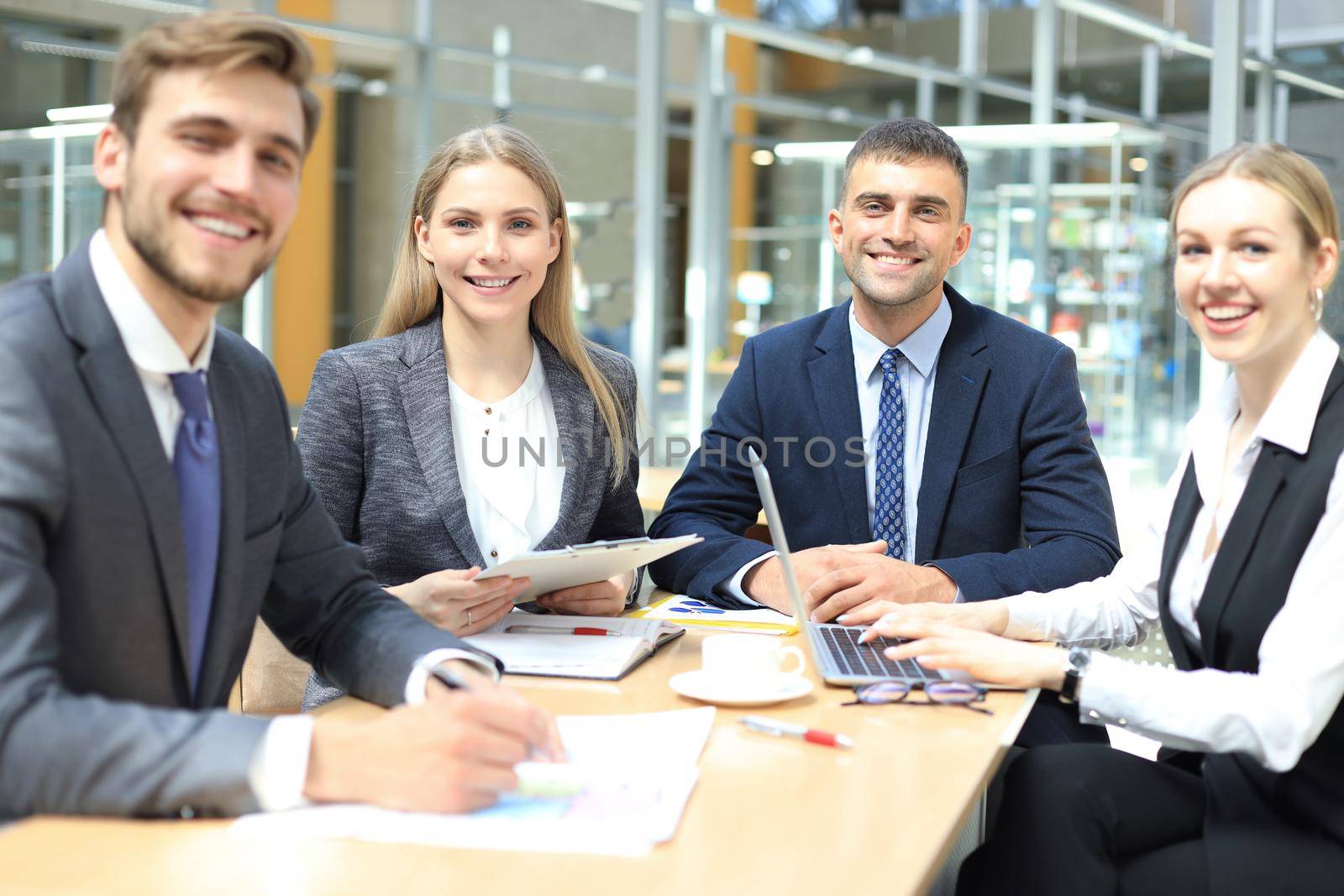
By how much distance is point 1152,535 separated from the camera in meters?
2.02

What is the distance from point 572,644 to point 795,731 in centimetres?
51

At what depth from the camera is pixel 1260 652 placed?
1620 millimetres

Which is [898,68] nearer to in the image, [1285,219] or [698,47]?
[698,47]

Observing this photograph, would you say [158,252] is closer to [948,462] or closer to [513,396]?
[513,396]

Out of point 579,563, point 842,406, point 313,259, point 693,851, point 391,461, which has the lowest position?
point 693,851

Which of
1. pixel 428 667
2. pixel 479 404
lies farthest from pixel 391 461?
pixel 428 667

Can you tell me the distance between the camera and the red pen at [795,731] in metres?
1.49

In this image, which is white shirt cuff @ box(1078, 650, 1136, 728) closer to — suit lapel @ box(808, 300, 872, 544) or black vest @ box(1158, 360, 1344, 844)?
black vest @ box(1158, 360, 1344, 844)

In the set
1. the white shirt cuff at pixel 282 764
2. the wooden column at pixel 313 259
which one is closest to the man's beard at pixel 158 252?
the white shirt cuff at pixel 282 764

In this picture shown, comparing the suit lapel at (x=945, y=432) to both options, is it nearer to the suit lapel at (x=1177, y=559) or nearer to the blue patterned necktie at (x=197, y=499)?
the suit lapel at (x=1177, y=559)

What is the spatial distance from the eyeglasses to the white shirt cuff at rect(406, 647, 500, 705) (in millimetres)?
450

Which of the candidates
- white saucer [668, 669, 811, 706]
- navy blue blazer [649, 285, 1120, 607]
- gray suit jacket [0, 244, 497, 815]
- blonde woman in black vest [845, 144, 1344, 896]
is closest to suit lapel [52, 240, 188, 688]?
gray suit jacket [0, 244, 497, 815]

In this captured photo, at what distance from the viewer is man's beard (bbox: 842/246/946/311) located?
102 inches

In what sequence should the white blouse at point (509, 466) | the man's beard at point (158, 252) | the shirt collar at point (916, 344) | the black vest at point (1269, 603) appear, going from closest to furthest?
the man's beard at point (158, 252) → the black vest at point (1269, 603) → the white blouse at point (509, 466) → the shirt collar at point (916, 344)
